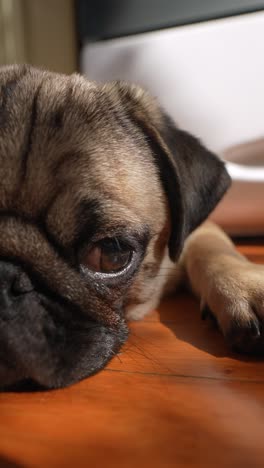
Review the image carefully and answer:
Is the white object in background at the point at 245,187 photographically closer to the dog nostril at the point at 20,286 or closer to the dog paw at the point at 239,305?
the dog paw at the point at 239,305

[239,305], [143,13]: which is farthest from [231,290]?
[143,13]

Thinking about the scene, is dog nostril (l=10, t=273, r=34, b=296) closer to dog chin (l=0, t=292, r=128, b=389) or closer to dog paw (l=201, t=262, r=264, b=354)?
dog chin (l=0, t=292, r=128, b=389)

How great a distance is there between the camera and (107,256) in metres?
1.68

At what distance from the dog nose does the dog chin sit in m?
0.01

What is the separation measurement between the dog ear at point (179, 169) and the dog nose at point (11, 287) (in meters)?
0.63

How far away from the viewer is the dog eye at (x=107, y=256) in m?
1.65

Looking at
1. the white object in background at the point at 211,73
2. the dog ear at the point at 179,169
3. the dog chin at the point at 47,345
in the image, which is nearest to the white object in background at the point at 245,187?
the white object in background at the point at 211,73

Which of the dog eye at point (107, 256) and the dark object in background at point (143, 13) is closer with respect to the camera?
the dog eye at point (107, 256)

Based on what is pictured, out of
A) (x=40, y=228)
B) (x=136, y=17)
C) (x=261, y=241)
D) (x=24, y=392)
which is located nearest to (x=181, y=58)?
(x=136, y=17)

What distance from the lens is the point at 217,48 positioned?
3318mm

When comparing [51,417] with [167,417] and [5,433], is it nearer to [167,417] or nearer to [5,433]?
[5,433]

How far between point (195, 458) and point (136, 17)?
3.00 meters

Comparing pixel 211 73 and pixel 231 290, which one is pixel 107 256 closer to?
pixel 231 290

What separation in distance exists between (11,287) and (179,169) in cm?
→ 74
